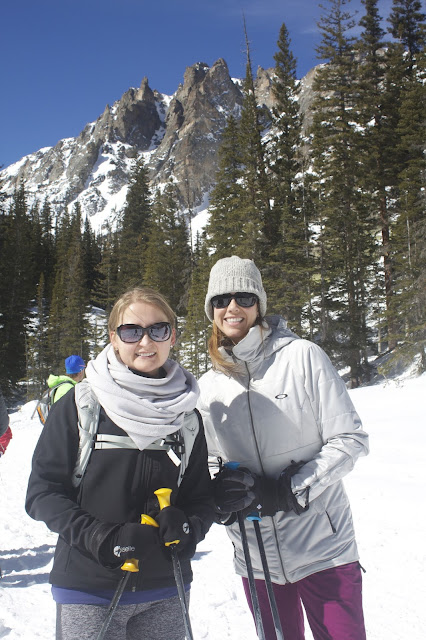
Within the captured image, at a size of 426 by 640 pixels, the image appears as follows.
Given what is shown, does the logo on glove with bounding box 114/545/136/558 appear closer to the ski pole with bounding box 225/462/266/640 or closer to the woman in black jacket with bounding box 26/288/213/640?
the woman in black jacket with bounding box 26/288/213/640

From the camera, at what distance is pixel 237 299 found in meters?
2.31

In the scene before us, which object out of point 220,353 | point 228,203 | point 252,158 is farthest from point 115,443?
point 228,203

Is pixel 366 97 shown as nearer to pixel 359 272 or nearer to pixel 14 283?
pixel 359 272

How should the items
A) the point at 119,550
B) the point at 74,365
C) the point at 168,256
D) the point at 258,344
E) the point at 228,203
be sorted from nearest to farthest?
the point at 119,550 < the point at 258,344 < the point at 74,365 < the point at 228,203 < the point at 168,256

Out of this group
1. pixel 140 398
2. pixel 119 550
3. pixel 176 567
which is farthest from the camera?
pixel 140 398

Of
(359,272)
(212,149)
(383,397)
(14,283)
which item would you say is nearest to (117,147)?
(212,149)

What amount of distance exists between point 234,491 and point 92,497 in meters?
0.64

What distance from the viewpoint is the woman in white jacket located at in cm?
192

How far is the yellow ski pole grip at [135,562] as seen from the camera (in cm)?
152

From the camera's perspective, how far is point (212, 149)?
5054 inches

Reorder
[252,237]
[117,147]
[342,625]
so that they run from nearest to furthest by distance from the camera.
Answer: [342,625] < [252,237] < [117,147]

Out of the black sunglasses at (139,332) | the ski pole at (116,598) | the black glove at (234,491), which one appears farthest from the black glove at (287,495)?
the black sunglasses at (139,332)

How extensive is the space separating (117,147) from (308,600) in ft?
644

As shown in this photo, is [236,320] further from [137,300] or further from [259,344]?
[137,300]
